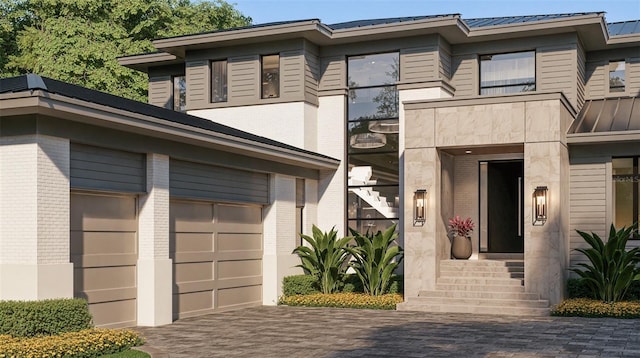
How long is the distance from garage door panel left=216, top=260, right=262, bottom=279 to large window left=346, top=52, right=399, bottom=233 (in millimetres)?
3840

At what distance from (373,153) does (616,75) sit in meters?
7.68

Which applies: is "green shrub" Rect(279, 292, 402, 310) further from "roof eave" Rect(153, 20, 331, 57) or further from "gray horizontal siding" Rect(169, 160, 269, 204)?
"roof eave" Rect(153, 20, 331, 57)

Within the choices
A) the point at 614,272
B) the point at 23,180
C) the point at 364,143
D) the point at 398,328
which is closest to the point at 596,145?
the point at 614,272

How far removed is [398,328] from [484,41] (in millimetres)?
11252

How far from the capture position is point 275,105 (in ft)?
78.4

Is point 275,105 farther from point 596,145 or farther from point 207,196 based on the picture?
point 596,145

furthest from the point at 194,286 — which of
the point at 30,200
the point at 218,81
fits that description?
the point at 218,81

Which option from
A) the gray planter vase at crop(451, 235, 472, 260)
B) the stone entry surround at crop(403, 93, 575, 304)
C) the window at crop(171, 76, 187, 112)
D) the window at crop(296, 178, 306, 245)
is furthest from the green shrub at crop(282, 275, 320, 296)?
the window at crop(171, 76, 187, 112)

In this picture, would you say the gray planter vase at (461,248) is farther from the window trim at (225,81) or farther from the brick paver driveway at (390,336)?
the window trim at (225,81)

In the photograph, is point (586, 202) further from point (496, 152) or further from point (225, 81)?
point (225, 81)

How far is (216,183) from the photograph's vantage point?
19.1m

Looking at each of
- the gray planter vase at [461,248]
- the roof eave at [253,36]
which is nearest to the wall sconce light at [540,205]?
the gray planter vase at [461,248]

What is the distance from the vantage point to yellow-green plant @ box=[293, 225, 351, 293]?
21.4 meters

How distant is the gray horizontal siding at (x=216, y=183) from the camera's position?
17703mm
